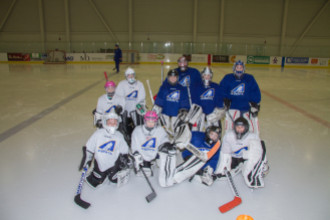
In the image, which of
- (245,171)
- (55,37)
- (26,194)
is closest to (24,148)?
(26,194)

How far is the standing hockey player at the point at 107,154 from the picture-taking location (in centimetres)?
244

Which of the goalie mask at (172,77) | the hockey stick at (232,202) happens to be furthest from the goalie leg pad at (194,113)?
the hockey stick at (232,202)

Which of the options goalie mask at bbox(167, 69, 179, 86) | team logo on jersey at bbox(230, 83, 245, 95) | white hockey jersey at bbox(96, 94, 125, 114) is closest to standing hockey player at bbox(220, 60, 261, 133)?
team logo on jersey at bbox(230, 83, 245, 95)

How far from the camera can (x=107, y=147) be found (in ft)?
8.13

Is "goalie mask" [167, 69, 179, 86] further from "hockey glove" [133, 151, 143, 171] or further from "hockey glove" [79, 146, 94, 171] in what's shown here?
"hockey glove" [79, 146, 94, 171]

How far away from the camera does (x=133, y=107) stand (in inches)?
138

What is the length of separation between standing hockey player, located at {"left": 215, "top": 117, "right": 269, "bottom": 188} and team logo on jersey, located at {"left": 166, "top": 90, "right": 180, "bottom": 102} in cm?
89

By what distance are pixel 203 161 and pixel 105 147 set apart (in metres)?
1.02

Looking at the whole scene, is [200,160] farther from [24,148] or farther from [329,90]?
[329,90]

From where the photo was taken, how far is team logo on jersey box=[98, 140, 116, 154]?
8.10ft

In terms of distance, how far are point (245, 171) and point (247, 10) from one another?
18545 mm

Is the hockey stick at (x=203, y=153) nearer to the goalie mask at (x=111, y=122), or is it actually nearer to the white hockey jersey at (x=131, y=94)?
the goalie mask at (x=111, y=122)

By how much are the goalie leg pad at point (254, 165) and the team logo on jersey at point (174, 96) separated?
112 centimetres

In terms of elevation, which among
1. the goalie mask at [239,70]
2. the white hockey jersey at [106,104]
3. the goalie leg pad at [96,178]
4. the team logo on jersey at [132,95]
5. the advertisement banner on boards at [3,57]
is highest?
the advertisement banner on boards at [3,57]
